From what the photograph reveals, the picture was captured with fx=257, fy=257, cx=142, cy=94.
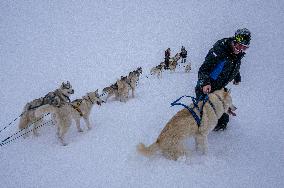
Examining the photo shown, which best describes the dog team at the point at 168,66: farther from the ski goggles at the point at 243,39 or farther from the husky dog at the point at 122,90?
the ski goggles at the point at 243,39

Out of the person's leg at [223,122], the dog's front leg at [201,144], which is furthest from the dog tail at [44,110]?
the person's leg at [223,122]

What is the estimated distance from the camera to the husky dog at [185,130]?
12.4 ft

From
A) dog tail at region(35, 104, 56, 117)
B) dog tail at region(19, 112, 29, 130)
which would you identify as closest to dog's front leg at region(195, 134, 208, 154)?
dog tail at region(35, 104, 56, 117)

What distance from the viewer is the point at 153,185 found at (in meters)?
3.56

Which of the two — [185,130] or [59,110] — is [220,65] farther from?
[59,110]

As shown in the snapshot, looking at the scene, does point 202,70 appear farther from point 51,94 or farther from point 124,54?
point 124,54

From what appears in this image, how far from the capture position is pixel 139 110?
6.60 m

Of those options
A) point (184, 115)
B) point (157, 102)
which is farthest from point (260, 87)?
point (184, 115)

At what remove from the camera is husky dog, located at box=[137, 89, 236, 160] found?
3789 millimetres

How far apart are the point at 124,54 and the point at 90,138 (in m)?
16.1

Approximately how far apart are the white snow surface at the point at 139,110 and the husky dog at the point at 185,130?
20cm

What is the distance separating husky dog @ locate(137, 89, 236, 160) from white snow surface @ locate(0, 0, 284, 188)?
20cm

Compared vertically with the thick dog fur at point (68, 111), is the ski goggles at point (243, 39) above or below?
above

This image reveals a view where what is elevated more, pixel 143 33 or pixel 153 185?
pixel 143 33
